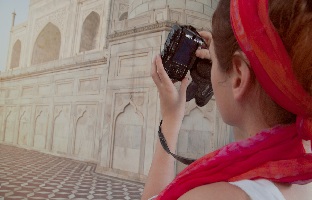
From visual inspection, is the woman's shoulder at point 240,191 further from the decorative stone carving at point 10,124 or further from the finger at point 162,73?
the decorative stone carving at point 10,124

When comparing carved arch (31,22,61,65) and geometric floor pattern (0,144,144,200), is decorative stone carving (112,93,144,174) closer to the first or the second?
geometric floor pattern (0,144,144,200)

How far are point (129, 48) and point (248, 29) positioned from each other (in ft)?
14.6

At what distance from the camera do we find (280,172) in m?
0.39

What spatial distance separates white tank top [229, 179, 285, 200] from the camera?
36 centimetres

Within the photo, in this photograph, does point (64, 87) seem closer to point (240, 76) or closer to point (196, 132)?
point (196, 132)

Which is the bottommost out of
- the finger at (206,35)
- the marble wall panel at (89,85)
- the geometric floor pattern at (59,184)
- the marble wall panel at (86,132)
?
the geometric floor pattern at (59,184)

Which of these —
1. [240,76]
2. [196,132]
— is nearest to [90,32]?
[196,132]

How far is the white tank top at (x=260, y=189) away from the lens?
36 centimetres

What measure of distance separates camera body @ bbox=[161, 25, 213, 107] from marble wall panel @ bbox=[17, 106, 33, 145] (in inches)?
333

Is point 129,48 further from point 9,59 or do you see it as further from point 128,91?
point 9,59

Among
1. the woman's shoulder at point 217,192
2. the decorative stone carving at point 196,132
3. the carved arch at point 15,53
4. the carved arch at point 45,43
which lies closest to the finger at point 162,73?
the woman's shoulder at point 217,192

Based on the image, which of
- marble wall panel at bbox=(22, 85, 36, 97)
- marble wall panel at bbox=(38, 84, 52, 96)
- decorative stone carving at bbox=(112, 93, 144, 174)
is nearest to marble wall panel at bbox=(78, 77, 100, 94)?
marble wall panel at bbox=(38, 84, 52, 96)

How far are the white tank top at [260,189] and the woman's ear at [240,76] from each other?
15cm

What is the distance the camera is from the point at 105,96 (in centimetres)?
493
